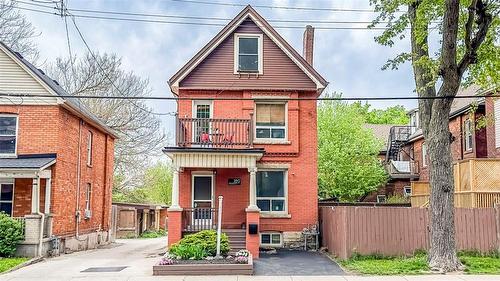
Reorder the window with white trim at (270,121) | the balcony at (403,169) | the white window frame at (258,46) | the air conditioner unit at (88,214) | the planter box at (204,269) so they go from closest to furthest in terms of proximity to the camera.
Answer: the planter box at (204,269) → the window with white trim at (270,121) → the white window frame at (258,46) → the air conditioner unit at (88,214) → the balcony at (403,169)

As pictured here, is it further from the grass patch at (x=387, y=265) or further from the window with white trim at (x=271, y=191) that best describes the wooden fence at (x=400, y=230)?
the window with white trim at (x=271, y=191)

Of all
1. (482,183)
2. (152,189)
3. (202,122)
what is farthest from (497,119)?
(152,189)

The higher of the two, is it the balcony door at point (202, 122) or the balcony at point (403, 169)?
the balcony door at point (202, 122)

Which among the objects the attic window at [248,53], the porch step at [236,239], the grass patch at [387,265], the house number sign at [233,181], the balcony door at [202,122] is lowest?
the grass patch at [387,265]

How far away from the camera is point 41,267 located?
14938 mm

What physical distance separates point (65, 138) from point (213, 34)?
24.3 feet

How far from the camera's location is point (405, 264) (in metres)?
13.6

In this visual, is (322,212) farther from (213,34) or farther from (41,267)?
(41,267)

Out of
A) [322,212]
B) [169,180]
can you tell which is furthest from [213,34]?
[169,180]

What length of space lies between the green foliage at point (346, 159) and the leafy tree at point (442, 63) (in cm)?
1792

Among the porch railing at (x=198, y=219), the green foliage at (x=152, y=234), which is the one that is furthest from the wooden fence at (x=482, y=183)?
the green foliage at (x=152, y=234)

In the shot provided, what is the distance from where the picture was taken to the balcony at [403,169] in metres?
34.3

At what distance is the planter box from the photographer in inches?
506

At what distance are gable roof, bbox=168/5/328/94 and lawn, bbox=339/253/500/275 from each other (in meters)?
8.15
